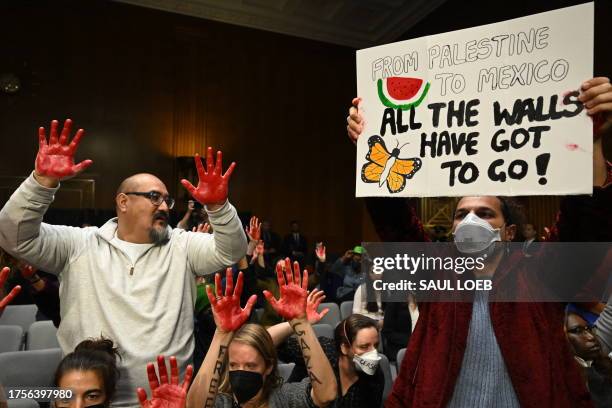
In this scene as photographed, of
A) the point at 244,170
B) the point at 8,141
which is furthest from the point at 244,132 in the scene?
the point at 8,141

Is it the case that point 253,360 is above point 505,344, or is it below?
below

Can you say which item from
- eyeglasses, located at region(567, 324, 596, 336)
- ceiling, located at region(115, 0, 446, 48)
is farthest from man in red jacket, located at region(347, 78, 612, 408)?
ceiling, located at region(115, 0, 446, 48)

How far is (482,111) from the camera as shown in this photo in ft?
4.91

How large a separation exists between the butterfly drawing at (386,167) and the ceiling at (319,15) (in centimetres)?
861

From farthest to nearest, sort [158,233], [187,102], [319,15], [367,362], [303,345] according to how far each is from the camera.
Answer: [319,15], [187,102], [367,362], [158,233], [303,345]

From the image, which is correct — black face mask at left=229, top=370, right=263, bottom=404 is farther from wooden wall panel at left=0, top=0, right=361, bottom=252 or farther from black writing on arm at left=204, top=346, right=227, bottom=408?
wooden wall panel at left=0, top=0, right=361, bottom=252

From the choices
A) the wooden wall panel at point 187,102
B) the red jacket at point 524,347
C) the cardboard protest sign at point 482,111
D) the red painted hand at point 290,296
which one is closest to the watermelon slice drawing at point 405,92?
the cardboard protest sign at point 482,111

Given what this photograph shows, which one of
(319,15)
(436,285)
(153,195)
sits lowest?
(436,285)

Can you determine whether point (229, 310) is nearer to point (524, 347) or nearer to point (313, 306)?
point (313, 306)

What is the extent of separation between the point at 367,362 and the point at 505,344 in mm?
902

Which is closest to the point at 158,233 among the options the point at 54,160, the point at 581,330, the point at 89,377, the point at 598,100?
the point at 54,160

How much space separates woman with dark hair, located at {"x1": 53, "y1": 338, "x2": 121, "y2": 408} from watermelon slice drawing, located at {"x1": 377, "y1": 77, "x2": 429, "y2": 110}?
4.16 ft

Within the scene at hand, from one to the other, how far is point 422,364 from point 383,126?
29.3 inches

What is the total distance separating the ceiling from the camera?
9.37 metres
